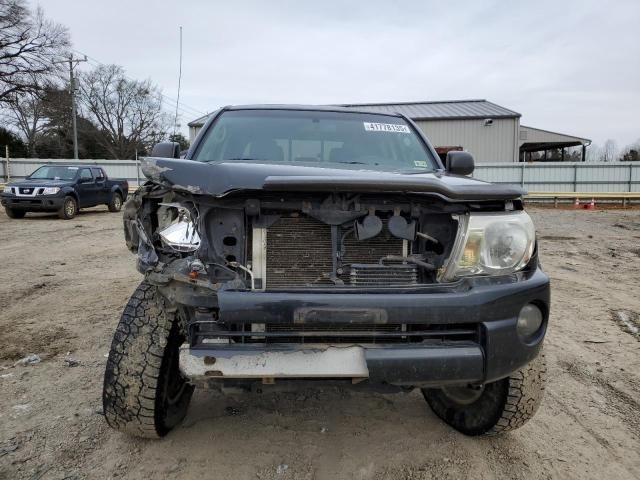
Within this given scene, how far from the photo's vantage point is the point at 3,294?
5.29 meters

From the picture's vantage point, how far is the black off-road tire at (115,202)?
15.5 meters

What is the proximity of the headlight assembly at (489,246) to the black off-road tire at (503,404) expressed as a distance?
0.52 m

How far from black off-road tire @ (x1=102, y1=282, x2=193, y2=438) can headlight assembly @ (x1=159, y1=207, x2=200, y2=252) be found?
12.0 inches

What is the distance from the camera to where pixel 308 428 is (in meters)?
2.62

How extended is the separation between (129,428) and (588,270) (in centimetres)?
679

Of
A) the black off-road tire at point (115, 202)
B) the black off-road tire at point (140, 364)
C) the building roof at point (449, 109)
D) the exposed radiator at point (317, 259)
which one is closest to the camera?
the exposed radiator at point (317, 259)

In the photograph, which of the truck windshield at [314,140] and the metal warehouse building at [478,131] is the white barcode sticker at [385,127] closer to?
the truck windshield at [314,140]

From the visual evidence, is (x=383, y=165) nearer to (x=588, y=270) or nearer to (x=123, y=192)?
(x=588, y=270)

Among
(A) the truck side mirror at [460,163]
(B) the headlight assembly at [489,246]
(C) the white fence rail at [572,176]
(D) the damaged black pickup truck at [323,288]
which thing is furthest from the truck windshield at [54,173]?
(C) the white fence rail at [572,176]

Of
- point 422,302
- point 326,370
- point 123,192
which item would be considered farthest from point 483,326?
point 123,192

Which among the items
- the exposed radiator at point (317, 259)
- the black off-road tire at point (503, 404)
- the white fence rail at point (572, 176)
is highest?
the white fence rail at point (572, 176)

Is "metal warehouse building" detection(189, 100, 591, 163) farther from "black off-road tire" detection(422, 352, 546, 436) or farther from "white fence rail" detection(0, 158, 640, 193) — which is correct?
"black off-road tire" detection(422, 352, 546, 436)

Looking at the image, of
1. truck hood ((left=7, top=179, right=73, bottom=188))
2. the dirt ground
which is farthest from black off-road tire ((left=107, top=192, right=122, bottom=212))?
the dirt ground

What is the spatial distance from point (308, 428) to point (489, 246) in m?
1.39
